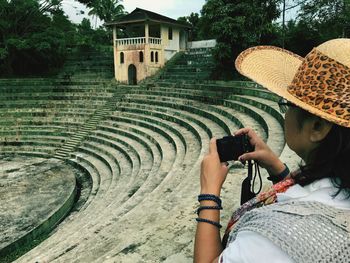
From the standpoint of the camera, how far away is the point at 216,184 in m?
1.31

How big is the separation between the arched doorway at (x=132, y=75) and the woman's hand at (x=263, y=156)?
17926mm

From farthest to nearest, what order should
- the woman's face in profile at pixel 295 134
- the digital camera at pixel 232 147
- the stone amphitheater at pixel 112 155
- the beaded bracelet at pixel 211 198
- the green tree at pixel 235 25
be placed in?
the green tree at pixel 235 25 < the stone amphitheater at pixel 112 155 < the digital camera at pixel 232 147 < the beaded bracelet at pixel 211 198 < the woman's face in profile at pixel 295 134

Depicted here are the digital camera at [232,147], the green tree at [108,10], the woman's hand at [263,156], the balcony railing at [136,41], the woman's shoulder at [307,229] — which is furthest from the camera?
Result: the green tree at [108,10]

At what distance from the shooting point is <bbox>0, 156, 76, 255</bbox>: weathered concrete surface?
7312mm

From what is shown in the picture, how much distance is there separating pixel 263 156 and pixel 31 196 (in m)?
9.14

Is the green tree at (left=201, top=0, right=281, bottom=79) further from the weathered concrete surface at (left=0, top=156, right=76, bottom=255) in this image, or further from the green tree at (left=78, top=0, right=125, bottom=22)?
the green tree at (left=78, top=0, right=125, bottom=22)

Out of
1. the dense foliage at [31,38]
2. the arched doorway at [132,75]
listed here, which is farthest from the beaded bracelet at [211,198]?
the dense foliage at [31,38]

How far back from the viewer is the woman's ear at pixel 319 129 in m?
1.06

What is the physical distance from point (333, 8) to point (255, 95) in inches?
221

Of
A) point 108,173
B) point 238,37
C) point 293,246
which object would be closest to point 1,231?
point 108,173

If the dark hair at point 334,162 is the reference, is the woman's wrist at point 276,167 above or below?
below

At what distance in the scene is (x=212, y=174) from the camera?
133cm

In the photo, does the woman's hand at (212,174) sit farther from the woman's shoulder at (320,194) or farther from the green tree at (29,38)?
the green tree at (29,38)

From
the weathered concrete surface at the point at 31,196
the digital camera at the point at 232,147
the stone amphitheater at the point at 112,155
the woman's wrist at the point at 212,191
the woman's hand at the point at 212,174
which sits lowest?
the weathered concrete surface at the point at 31,196
